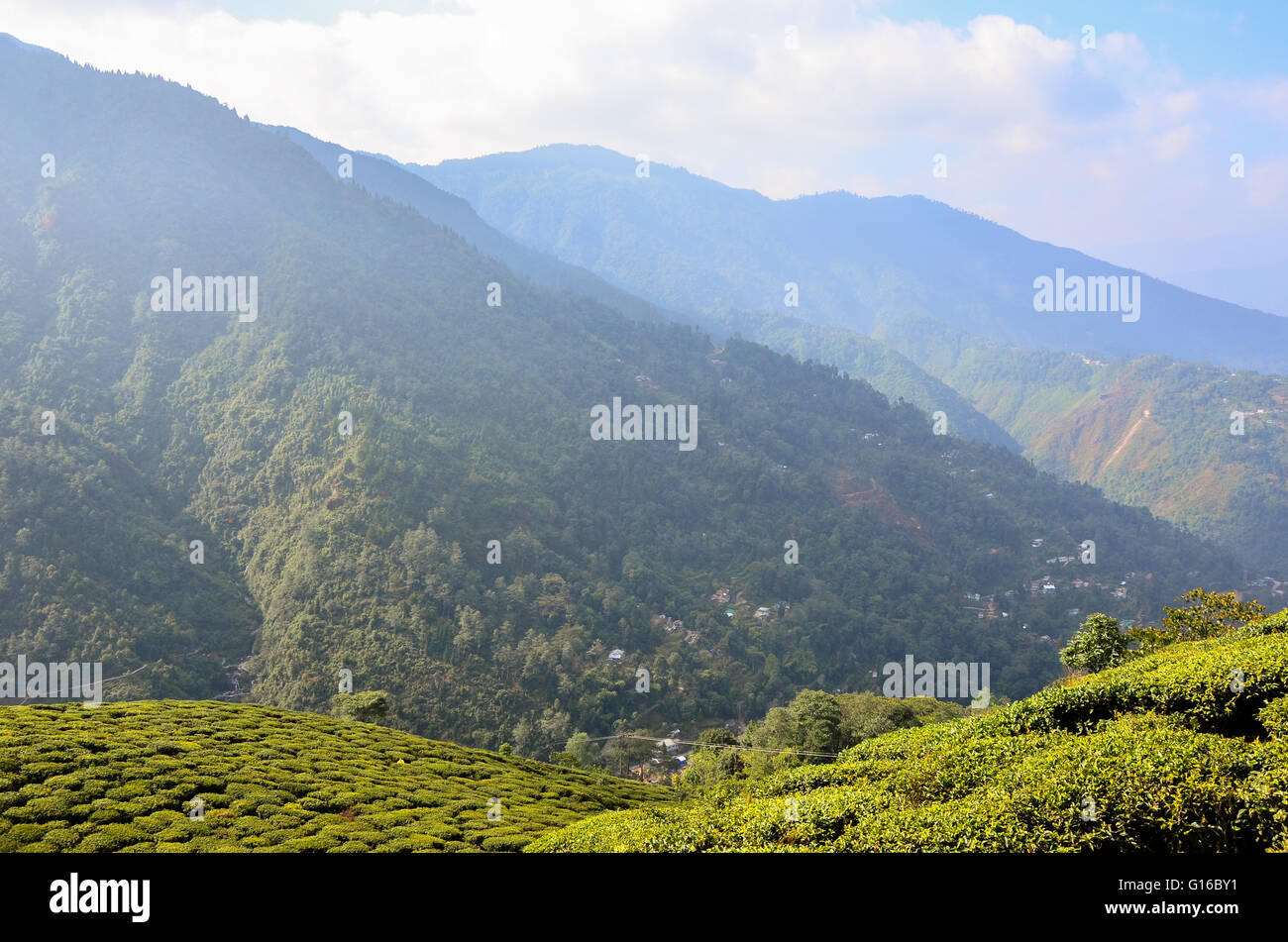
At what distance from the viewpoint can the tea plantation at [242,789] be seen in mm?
18078

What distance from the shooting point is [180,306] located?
134 m

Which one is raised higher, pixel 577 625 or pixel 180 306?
pixel 180 306

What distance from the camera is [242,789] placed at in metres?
21.9

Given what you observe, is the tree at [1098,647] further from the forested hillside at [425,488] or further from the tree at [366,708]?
the forested hillside at [425,488]

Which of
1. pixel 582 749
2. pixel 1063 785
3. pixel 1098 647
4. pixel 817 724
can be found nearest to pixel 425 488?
pixel 582 749

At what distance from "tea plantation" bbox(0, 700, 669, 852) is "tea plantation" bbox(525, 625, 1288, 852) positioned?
5610 millimetres

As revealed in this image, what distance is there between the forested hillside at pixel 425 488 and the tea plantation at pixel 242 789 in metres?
37.3

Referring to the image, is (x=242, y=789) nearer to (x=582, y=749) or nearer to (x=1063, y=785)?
(x=1063, y=785)

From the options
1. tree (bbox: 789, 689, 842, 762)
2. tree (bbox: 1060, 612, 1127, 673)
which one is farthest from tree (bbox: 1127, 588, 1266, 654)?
tree (bbox: 789, 689, 842, 762)

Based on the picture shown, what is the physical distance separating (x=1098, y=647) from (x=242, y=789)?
3872cm

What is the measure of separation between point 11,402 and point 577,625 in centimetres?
8957

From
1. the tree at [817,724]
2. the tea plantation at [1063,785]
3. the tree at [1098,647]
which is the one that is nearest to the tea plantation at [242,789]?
the tea plantation at [1063,785]
